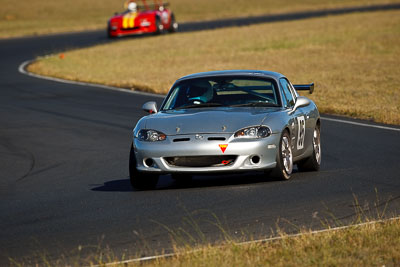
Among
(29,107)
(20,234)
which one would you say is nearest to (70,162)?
(20,234)

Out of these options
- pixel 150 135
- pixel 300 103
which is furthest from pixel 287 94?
pixel 150 135

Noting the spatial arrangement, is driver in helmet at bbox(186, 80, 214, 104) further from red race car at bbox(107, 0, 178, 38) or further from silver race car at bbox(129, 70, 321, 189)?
red race car at bbox(107, 0, 178, 38)

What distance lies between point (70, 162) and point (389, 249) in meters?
7.40

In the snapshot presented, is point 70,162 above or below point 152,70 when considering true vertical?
Answer: above

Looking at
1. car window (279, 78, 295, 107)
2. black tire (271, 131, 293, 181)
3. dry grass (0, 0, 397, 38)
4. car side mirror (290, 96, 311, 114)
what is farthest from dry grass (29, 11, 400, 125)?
dry grass (0, 0, 397, 38)

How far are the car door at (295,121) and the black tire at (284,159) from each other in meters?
0.19

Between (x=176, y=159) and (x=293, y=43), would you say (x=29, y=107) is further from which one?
(x=293, y=43)

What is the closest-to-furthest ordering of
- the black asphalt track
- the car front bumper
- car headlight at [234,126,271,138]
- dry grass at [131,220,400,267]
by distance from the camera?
dry grass at [131,220,400,267]
the black asphalt track
the car front bumper
car headlight at [234,126,271,138]

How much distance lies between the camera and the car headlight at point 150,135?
10.1 metres

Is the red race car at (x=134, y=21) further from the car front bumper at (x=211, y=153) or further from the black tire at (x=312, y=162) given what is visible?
the car front bumper at (x=211, y=153)

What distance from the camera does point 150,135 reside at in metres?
10.2

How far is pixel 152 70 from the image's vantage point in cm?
2980

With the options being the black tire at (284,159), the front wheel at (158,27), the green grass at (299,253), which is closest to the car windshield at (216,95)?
the black tire at (284,159)

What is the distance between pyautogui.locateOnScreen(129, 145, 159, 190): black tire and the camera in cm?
1024
